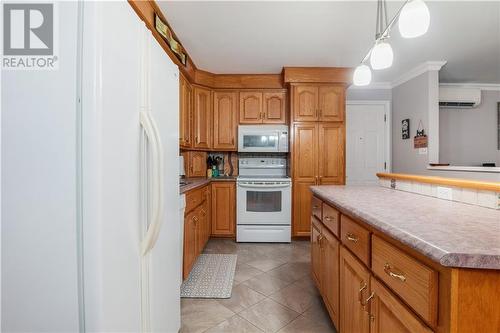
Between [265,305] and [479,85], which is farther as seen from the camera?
[479,85]

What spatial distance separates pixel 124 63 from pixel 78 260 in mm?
661

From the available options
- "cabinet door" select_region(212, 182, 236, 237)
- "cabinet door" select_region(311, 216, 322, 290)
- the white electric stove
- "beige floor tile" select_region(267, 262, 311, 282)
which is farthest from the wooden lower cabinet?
"cabinet door" select_region(311, 216, 322, 290)

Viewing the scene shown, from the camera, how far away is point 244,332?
5.15 ft

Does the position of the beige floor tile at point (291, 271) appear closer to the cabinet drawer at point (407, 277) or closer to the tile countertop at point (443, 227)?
the tile countertop at point (443, 227)

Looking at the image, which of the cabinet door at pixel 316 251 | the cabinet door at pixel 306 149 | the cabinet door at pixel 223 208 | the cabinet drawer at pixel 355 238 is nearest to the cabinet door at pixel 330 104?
the cabinet door at pixel 306 149

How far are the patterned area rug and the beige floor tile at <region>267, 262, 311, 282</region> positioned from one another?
457mm

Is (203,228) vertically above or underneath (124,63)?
underneath

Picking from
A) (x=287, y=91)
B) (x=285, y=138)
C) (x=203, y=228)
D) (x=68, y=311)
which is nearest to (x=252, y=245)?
(x=203, y=228)

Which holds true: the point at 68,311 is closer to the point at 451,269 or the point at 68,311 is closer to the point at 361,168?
the point at 451,269

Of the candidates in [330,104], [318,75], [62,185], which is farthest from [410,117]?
[62,185]

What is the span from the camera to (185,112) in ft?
9.85

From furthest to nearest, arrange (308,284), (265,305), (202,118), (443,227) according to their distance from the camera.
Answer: (202,118) < (308,284) < (265,305) < (443,227)

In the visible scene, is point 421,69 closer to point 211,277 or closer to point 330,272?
point 330,272

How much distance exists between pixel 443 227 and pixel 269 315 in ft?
4.58
